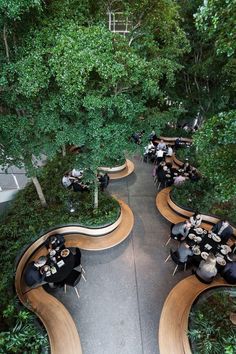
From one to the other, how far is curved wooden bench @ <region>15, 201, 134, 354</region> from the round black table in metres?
0.44

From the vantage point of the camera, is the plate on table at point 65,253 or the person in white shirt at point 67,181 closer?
the plate on table at point 65,253

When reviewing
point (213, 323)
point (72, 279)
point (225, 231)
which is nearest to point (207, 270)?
point (213, 323)

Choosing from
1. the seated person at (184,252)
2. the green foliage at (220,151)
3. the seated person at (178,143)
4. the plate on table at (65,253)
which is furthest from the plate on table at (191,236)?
the seated person at (178,143)

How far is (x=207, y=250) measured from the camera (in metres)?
5.66

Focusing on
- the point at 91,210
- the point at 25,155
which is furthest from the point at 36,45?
the point at 91,210

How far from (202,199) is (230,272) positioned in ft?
9.28

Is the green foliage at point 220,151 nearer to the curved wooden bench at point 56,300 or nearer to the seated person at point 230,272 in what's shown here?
the seated person at point 230,272

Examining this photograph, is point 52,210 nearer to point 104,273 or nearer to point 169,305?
point 104,273

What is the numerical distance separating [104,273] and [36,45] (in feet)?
17.9

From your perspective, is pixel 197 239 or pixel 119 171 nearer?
pixel 197 239

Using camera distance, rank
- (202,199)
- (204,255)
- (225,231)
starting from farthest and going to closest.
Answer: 1. (202,199)
2. (225,231)
3. (204,255)

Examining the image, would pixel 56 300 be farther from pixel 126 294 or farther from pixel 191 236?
pixel 191 236

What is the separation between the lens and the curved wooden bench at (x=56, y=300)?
4324 mm

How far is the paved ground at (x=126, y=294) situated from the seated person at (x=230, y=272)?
109 cm
